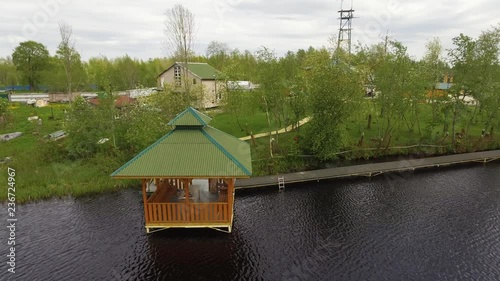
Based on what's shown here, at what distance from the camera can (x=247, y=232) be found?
67.6ft

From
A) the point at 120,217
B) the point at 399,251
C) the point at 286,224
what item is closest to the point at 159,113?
the point at 120,217

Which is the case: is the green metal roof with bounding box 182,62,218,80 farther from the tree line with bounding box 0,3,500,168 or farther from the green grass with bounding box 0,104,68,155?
the green grass with bounding box 0,104,68,155

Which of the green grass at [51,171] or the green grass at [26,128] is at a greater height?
the green grass at [26,128]

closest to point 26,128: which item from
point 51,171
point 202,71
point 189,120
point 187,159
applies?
point 51,171

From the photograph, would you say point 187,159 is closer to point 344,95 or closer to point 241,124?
point 344,95

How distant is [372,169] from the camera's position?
3125 centimetres

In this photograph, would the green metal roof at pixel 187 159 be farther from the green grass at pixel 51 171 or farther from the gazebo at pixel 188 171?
the green grass at pixel 51 171

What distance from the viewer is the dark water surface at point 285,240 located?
55.3ft

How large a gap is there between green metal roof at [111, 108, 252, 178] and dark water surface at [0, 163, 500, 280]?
4.63 meters

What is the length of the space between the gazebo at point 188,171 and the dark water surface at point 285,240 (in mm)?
1375

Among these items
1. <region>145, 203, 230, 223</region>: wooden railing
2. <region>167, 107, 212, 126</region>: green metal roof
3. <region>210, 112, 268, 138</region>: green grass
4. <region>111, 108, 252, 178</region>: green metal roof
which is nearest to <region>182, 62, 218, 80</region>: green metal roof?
<region>210, 112, 268, 138</region>: green grass
